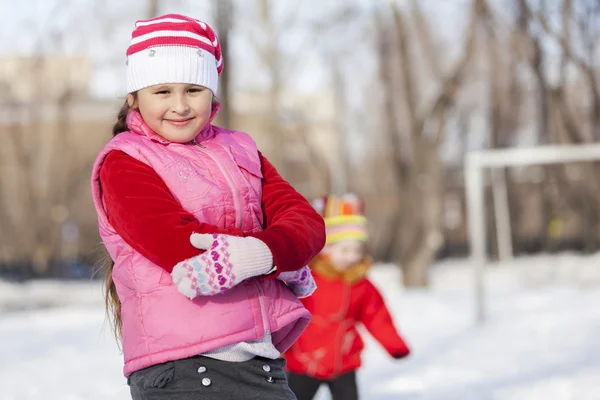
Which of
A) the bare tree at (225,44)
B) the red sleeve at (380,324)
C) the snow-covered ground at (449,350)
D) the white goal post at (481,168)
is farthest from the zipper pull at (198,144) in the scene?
the bare tree at (225,44)

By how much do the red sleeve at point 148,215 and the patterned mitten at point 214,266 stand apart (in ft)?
0.09

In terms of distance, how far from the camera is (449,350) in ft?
31.4

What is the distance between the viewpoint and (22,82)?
118ft

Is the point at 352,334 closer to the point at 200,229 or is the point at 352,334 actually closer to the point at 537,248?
the point at 200,229

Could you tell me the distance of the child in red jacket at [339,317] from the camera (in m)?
5.07

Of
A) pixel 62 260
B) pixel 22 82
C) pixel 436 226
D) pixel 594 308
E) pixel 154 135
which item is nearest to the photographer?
pixel 154 135

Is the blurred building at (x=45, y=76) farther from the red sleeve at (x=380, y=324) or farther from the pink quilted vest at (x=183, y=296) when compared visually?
the pink quilted vest at (x=183, y=296)

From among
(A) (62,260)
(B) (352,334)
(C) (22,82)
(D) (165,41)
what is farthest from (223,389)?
(A) (62,260)

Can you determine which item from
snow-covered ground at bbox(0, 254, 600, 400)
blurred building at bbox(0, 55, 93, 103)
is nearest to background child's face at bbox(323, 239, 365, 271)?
snow-covered ground at bbox(0, 254, 600, 400)

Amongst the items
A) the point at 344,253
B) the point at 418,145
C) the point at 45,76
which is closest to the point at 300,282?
the point at 344,253

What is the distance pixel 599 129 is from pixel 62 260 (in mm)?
26314

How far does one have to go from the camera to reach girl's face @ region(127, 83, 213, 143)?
2.36m

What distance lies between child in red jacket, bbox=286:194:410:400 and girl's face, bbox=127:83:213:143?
2783 mm

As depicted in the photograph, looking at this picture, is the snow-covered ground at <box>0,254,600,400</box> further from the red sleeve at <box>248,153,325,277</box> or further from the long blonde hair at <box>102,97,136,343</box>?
the red sleeve at <box>248,153,325,277</box>
